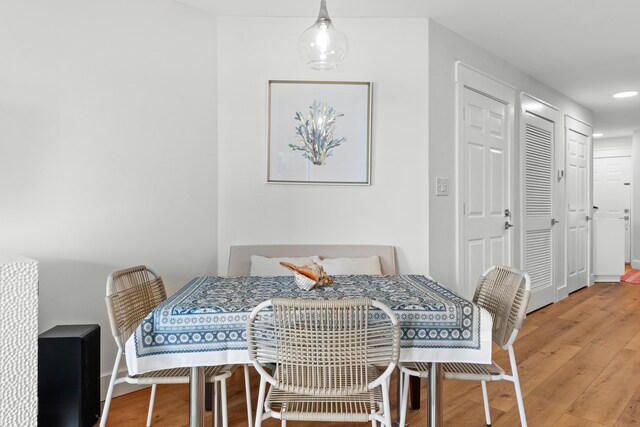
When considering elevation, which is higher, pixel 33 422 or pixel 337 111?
pixel 337 111

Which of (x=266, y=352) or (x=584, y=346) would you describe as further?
(x=584, y=346)

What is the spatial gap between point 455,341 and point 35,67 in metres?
2.39

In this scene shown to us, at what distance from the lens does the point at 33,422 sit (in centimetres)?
140

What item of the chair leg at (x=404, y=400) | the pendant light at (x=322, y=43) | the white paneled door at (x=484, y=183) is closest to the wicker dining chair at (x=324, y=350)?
the chair leg at (x=404, y=400)

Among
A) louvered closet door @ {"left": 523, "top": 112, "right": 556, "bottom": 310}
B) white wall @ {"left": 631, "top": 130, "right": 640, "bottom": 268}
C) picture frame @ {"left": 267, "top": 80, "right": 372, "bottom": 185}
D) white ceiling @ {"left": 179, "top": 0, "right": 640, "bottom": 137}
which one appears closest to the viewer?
white ceiling @ {"left": 179, "top": 0, "right": 640, "bottom": 137}

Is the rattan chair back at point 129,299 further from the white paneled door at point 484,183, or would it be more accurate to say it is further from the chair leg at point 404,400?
the white paneled door at point 484,183

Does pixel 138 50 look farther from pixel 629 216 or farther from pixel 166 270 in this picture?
pixel 629 216

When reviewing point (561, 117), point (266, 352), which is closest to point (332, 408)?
point (266, 352)

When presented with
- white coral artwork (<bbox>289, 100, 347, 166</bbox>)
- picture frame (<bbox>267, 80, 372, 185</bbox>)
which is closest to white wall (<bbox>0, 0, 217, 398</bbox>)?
picture frame (<bbox>267, 80, 372, 185</bbox>)

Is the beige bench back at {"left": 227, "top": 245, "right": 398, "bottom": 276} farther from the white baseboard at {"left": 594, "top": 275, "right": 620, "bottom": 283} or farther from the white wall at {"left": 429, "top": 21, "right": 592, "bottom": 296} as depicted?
the white baseboard at {"left": 594, "top": 275, "right": 620, "bottom": 283}

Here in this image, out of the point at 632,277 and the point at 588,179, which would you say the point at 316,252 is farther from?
the point at 632,277

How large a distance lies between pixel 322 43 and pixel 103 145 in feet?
4.55

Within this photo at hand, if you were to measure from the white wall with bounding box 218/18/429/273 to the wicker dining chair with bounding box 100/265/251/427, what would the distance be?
94 cm

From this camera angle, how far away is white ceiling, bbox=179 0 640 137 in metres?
2.71
